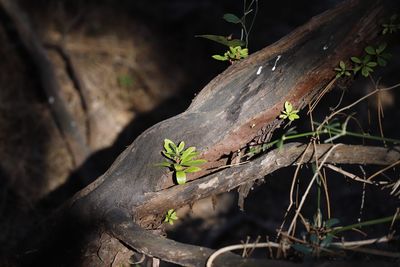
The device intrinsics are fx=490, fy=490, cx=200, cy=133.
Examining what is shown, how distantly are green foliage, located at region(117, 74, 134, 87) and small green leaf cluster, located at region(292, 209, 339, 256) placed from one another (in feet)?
12.4

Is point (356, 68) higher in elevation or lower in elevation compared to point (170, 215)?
higher

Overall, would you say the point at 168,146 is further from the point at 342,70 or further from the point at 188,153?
the point at 342,70

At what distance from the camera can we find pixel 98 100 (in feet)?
16.4

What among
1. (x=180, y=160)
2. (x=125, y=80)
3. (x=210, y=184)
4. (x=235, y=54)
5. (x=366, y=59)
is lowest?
(x=125, y=80)

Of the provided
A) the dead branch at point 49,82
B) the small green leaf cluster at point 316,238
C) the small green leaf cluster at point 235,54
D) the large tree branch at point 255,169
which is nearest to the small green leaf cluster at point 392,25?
the large tree branch at point 255,169

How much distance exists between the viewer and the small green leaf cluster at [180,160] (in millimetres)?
1809

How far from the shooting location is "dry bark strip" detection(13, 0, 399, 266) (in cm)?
172

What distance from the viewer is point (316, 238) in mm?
1552

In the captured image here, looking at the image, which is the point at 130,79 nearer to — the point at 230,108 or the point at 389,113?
the point at 389,113

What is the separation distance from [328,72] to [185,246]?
799mm

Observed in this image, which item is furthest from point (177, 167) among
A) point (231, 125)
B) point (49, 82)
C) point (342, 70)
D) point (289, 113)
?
point (49, 82)

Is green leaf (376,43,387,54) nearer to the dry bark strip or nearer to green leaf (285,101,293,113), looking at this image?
the dry bark strip

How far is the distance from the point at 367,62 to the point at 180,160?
753 mm

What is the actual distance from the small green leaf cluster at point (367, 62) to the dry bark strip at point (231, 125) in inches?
1.1
